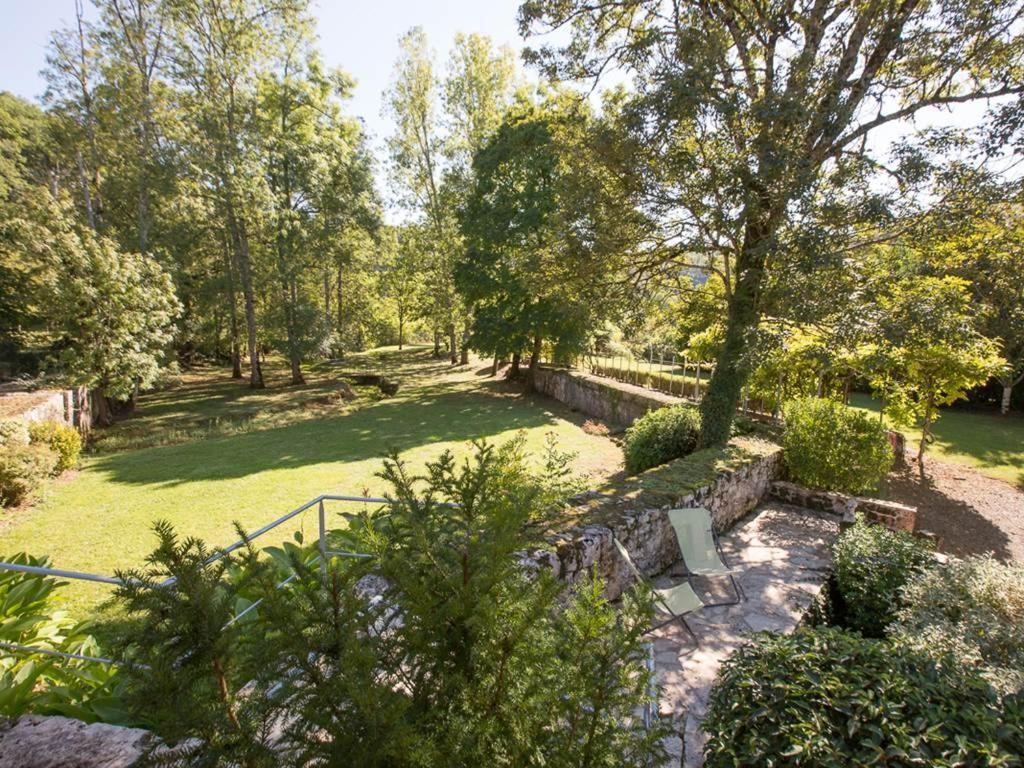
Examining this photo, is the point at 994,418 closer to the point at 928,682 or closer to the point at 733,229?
the point at 733,229

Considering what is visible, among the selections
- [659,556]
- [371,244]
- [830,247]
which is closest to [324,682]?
[659,556]

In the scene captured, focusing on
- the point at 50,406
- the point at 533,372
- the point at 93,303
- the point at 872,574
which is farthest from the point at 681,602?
the point at 533,372

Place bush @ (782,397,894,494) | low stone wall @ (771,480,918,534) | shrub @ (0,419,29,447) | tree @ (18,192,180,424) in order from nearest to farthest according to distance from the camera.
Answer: low stone wall @ (771,480,918,534)
bush @ (782,397,894,494)
shrub @ (0,419,29,447)
tree @ (18,192,180,424)

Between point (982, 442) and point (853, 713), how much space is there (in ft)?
50.6

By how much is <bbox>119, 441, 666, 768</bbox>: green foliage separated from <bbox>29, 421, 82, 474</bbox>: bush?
11.0 meters

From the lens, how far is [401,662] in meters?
1.61

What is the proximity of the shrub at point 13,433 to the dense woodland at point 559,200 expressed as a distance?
362cm

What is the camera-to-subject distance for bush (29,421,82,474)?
9273 millimetres

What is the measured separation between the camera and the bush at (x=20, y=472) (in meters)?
7.56

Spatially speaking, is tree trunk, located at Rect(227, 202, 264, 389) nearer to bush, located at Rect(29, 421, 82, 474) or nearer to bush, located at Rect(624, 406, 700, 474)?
bush, located at Rect(29, 421, 82, 474)

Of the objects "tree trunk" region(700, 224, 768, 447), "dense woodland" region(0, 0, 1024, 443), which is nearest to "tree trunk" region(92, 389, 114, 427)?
"dense woodland" region(0, 0, 1024, 443)

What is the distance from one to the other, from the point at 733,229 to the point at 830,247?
1.17 meters

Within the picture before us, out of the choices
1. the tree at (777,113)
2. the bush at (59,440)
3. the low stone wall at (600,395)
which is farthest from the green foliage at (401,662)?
the bush at (59,440)

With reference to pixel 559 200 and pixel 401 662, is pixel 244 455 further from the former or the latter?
pixel 401 662
